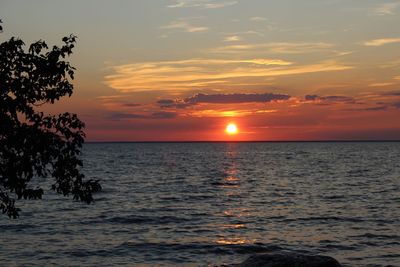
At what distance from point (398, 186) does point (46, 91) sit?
63755 millimetres

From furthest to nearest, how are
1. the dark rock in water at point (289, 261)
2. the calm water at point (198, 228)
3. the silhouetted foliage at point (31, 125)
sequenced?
the calm water at point (198, 228) → the dark rock in water at point (289, 261) → the silhouetted foliage at point (31, 125)

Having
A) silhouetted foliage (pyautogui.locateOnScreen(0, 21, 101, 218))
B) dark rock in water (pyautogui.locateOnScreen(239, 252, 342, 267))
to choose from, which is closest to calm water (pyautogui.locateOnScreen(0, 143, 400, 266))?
dark rock in water (pyautogui.locateOnScreen(239, 252, 342, 267))

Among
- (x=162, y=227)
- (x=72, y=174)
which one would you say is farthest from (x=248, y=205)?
(x=72, y=174)

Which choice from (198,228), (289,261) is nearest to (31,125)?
(289,261)

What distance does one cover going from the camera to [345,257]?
27406 mm

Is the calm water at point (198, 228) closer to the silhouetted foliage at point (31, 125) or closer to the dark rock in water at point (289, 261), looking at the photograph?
the dark rock in water at point (289, 261)

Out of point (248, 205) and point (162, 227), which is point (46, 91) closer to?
point (162, 227)

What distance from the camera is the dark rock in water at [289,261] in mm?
20188

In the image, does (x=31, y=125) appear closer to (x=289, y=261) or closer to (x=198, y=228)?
(x=289, y=261)

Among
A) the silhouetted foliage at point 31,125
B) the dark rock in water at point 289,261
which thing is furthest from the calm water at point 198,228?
the silhouetted foliage at point 31,125

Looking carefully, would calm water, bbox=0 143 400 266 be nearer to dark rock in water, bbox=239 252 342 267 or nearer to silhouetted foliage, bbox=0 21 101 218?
dark rock in water, bbox=239 252 342 267

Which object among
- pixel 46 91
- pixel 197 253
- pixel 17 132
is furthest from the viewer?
pixel 197 253

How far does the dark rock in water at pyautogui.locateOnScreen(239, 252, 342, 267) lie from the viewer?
20188 millimetres

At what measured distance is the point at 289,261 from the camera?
A: 20391mm
